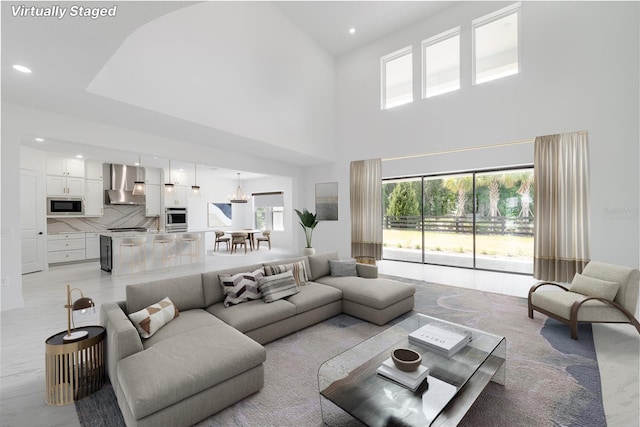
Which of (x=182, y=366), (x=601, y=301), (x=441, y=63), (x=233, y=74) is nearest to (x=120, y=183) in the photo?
(x=233, y=74)

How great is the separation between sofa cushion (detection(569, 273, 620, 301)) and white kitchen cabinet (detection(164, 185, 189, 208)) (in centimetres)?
1015

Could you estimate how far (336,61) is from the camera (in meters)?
7.51

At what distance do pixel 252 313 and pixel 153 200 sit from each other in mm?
7873

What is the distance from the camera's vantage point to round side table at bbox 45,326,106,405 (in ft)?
6.29

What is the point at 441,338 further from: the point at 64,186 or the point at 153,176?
the point at 153,176

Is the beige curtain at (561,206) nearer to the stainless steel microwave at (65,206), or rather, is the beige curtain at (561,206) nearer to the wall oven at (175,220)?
the wall oven at (175,220)

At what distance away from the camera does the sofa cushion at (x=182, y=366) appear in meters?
1.55

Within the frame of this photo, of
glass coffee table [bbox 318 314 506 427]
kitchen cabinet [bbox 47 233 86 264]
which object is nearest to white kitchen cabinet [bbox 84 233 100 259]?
kitchen cabinet [bbox 47 233 86 264]

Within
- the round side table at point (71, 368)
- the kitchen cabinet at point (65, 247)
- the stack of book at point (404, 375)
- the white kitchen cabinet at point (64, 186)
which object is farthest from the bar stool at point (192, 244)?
the stack of book at point (404, 375)

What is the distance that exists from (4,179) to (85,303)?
3.57 metres

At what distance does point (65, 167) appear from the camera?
7.03 metres

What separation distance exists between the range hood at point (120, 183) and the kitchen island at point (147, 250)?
168cm

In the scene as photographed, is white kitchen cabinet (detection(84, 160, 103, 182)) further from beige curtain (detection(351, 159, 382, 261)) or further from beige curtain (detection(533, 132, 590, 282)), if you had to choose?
beige curtain (detection(533, 132, 590, 282))

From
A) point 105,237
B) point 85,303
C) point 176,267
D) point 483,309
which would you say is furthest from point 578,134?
point 105,237
